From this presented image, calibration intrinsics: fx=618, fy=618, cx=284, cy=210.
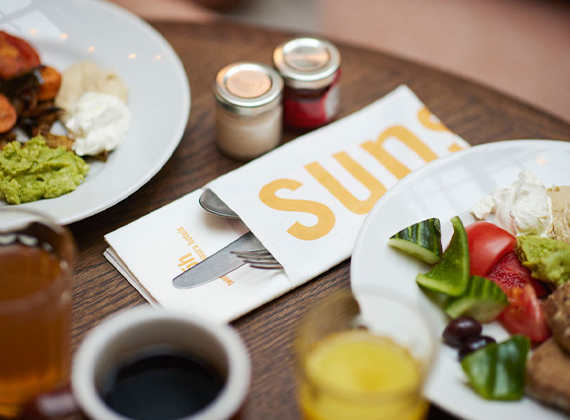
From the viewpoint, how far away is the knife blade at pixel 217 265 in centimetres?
110

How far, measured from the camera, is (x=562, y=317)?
937 mm

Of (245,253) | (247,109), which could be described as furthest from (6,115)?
(245,253)

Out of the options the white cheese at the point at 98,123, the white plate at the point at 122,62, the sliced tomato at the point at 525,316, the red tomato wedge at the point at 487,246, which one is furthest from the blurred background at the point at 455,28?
the sliced tomato at the point at 525,316

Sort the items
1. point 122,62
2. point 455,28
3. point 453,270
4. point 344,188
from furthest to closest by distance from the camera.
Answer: point 455,28 → point 122,62 → point 344,188 → point 453,270

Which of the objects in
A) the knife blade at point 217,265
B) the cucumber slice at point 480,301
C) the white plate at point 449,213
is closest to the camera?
the white plate at point 449,213

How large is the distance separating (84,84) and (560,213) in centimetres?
107

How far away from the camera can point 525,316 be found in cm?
99

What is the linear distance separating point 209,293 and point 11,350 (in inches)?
14.8

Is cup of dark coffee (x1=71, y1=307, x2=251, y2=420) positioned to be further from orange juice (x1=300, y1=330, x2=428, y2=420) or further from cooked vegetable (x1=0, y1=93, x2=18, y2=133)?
cooked vegetable (x1=0, y1=93, x2=18, y2=133)

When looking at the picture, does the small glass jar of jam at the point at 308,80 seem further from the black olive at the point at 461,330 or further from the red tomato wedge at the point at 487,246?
the black olive at the point at 461,330

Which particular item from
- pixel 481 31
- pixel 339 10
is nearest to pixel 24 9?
pixel 339 10

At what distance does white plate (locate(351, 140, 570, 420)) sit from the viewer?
0.87 meters

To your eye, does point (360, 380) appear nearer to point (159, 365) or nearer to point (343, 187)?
point (159, 365)

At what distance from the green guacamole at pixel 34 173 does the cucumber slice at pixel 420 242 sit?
0.64 metres
